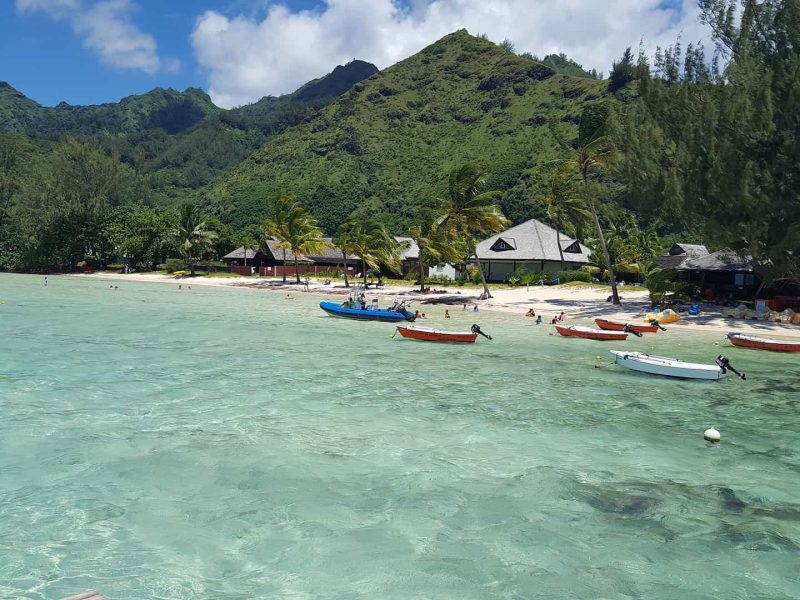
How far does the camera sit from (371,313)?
118 ft

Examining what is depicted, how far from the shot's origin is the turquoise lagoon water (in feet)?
27.7

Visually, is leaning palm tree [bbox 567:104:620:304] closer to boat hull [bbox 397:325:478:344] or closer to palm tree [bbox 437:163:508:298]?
palm tree [bbox 437:163:508:298]

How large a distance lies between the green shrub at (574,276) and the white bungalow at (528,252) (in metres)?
4.65

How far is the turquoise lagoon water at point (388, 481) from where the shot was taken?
8445 mm

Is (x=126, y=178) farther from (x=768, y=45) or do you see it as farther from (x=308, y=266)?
(x=768, y=45)

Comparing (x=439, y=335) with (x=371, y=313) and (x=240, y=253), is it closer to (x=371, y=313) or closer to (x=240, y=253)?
(x=371, y=313)

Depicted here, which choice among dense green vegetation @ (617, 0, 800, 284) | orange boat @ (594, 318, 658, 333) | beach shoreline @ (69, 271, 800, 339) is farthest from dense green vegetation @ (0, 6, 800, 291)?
orange boat @ (594, 318, 658, 333)

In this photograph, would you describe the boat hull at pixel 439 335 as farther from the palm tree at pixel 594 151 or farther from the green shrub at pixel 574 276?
the green shrub at pixel 574 276

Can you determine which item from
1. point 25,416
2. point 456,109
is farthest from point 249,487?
point 456,109

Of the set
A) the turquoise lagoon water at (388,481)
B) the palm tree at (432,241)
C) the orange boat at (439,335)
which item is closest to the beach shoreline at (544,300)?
the palm tree at (432,241)

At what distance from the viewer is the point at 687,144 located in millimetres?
35438

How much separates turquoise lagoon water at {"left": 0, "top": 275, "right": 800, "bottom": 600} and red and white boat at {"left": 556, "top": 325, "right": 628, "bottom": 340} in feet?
24.0

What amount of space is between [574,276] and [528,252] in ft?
23.1

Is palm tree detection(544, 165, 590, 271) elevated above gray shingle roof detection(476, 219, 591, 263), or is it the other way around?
palm tree detection(544, 165, 590, 271)
